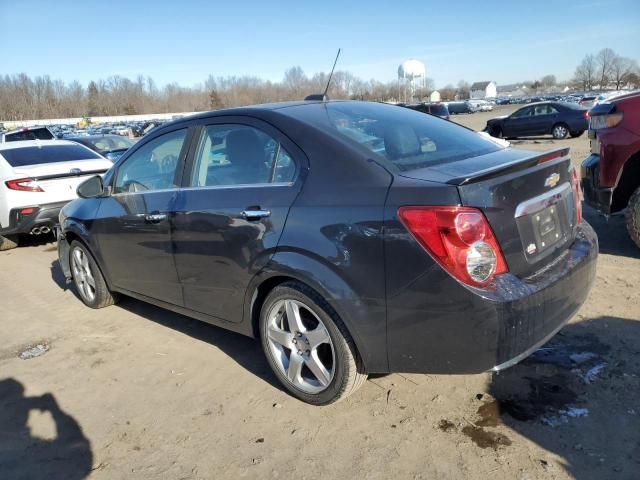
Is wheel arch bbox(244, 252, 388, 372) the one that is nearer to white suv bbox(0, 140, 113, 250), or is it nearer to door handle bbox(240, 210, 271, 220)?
door handle bbox(240, 210, 271, 220)

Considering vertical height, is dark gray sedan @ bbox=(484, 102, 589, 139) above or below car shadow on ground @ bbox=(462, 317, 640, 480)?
above

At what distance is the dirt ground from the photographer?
252cm

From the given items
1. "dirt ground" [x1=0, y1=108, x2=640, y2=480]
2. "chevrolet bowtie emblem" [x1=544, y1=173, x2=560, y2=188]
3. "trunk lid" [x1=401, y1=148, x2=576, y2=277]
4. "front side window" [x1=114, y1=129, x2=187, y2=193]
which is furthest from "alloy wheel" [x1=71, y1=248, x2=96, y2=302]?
"chevrolet bowtie emblem" [x1=544, y1=173, x2=560, y2=188]

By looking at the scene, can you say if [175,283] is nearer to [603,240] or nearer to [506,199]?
[506,199]

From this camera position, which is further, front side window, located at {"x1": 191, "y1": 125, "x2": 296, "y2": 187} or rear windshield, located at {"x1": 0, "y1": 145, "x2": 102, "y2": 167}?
rear windshield, located at {"x1": 0, "y1": 145, "x2": 102, "y2": 167}

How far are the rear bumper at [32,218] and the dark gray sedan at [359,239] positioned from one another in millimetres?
4021

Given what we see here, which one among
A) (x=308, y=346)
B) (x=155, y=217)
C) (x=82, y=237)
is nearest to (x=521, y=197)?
(x=308, y=346)

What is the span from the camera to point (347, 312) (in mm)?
2627

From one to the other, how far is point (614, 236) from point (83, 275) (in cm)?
567

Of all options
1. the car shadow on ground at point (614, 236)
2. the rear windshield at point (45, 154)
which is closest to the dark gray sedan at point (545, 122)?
the car shadow on ground at point (614, 236)

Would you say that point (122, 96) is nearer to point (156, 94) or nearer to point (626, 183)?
point (156, 94)

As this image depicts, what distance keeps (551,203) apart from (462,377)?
121cm

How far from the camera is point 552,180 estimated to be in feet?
9.18

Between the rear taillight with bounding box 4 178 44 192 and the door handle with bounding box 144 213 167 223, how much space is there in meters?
4.33
